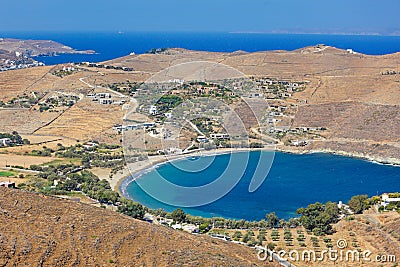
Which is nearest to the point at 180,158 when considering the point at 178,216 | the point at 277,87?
the point at 178,216

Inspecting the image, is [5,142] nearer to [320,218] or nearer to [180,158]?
[180,158]

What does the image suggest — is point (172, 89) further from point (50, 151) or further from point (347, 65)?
point (347, 65)

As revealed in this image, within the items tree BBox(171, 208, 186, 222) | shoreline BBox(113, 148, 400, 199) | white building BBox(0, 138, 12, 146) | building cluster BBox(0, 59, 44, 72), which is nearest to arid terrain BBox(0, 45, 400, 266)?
shoreline BBox(113, 148, 400, 199)

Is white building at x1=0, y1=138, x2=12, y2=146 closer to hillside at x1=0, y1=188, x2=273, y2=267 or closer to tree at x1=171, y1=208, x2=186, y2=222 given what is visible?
tree at x1=171, y1=208, x2=186, y2=222

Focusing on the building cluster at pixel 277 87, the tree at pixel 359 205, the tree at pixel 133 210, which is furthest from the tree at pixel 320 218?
the building cluster at pixel 277 87

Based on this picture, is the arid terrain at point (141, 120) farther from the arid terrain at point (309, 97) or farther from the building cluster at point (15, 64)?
the building cluster at point (15, 64)

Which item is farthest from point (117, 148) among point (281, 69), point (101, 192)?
point (281, 69)
